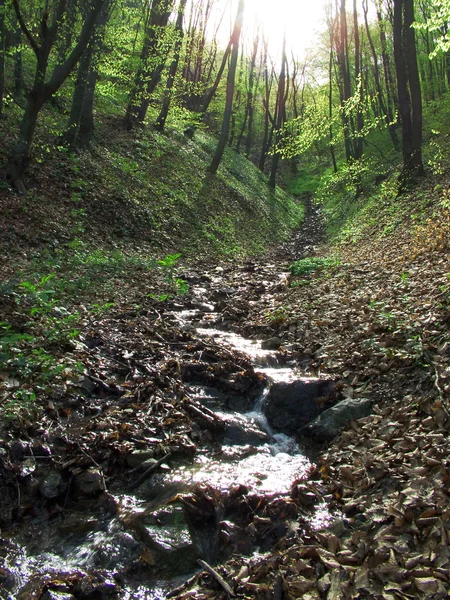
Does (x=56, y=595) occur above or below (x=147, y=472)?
below

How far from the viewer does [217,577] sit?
312 centimetres

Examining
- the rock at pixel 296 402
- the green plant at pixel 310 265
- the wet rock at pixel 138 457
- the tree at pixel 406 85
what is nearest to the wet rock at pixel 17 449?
the wet rock at pixel 138 457

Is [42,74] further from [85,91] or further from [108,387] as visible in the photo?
[108,387]

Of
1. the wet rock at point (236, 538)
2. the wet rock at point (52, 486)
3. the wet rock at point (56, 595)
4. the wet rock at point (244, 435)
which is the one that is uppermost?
the wet rock at point (52, 486)

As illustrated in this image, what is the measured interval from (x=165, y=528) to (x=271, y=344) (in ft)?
14.2

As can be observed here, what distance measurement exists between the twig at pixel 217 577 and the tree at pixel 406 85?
15007 mm

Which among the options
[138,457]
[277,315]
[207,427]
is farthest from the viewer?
[277,315]

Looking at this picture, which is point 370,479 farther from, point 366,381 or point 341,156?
point 341,156

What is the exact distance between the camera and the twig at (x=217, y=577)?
3.01 metres

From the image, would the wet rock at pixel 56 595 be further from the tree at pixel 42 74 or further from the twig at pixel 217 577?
the tree at pixel 42 74

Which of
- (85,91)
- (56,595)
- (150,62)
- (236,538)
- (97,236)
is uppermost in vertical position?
(150,62)

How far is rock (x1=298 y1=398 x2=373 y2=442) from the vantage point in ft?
16.6

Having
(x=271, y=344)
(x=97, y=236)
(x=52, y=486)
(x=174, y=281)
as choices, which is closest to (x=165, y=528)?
(x=52, y=486)

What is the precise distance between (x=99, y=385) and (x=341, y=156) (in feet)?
126
